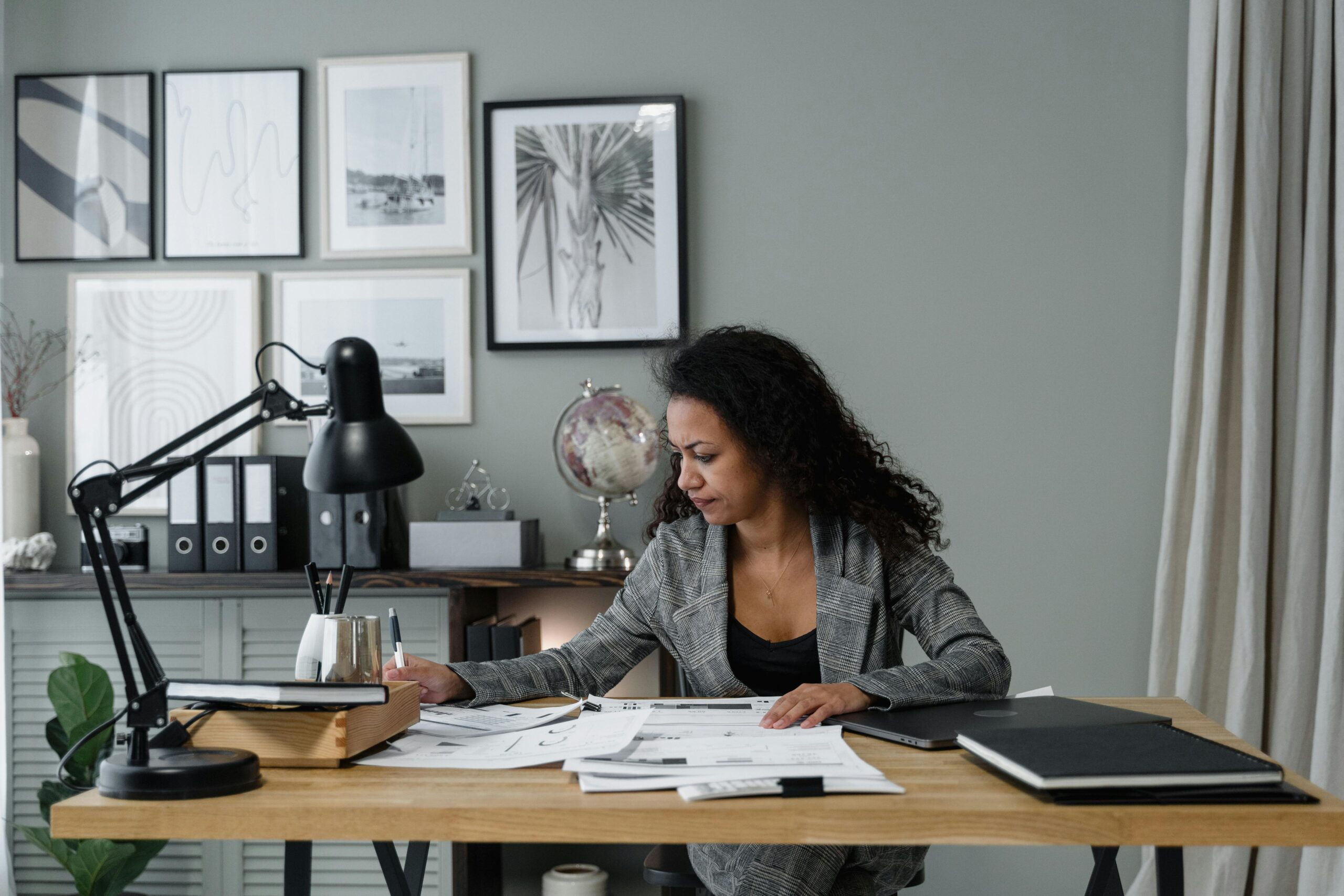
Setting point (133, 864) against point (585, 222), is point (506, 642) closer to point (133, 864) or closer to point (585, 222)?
point (133, 864)

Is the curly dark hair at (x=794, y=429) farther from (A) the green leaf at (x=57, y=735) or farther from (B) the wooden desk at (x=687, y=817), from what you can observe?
(A) the green leaf at (x=57, y=735)

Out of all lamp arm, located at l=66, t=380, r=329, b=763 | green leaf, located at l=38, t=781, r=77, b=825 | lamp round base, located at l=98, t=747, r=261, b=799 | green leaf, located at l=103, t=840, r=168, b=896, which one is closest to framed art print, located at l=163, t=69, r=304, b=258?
green leaf, located at l=38, t=781, r=77, b=825

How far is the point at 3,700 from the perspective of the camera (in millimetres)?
2475

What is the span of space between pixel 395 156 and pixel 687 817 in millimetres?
2236

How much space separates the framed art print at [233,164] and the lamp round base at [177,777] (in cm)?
198

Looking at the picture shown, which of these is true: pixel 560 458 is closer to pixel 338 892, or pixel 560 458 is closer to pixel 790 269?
pixel 790 269

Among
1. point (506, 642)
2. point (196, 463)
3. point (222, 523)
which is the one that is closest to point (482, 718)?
point (196, 463)

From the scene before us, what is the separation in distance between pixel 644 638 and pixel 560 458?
0.86 m

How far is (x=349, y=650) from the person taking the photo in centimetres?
127

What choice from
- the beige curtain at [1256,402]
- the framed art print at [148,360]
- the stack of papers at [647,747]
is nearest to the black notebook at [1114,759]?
the stack of papers at [647,747]

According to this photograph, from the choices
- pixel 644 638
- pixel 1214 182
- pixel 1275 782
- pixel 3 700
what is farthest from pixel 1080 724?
pixel 3 700

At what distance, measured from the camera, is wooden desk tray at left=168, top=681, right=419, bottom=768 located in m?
1.09

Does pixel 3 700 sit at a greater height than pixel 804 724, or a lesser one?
lesser

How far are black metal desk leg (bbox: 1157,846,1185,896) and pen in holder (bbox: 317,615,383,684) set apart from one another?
87cm
